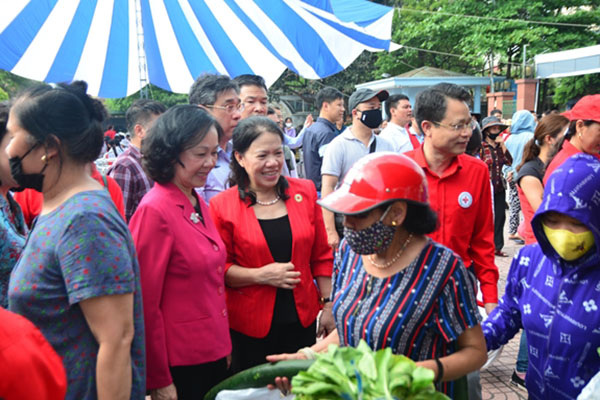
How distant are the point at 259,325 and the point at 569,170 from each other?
5.71ft

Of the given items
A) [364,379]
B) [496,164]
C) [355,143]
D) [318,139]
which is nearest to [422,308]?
[364,379]

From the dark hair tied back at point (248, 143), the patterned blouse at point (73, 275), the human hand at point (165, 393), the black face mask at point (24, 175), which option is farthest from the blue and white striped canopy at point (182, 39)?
the patterned blouse at point (73, 275)

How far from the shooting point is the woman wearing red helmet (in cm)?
174

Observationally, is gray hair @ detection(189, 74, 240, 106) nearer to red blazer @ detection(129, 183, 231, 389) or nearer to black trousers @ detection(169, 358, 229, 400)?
red blazer @ detection(129, 183, 231, 389)

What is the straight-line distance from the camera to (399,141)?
636cm

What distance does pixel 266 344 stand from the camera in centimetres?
286

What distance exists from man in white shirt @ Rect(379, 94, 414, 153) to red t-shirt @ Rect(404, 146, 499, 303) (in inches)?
119

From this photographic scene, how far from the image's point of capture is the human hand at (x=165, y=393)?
2291 millimetres

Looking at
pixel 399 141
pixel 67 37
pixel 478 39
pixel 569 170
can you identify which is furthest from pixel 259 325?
pixel 478 39

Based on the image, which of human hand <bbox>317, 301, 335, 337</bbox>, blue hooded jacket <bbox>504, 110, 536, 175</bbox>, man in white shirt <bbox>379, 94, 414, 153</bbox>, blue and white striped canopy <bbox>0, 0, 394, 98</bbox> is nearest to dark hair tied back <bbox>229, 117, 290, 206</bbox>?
human hand <bbox>317, 301, 335, 337</bbox>

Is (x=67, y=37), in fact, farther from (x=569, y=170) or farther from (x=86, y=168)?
(x=569, y=170)

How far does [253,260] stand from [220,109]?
1374 mm

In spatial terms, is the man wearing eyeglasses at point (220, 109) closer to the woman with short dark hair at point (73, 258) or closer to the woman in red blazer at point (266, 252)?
the woman in red blazer at point (266, 252)

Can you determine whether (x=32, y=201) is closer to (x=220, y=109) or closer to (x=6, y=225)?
(x=6, y=225)
